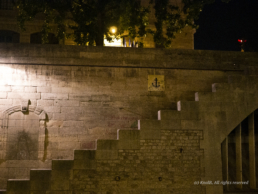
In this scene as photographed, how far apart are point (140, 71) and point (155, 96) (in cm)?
115

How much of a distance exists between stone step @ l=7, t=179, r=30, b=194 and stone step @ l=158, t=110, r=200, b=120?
4860 millimetres

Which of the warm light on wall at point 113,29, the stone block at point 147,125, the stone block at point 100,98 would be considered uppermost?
the warm light on wall at point 113,29

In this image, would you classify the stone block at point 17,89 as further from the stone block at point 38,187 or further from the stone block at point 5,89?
the stone block at point 38,187

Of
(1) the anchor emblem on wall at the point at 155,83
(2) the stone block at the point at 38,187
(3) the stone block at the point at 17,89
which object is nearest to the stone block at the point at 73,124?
(3) the stone block at the point at 17,89

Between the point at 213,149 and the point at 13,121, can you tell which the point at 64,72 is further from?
the point at 213,149

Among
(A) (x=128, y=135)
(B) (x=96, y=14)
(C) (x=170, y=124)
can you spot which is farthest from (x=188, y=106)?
(B) (x=96, y=14)

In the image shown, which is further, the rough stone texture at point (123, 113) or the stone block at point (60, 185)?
the rough stone texture at point (123, 113)

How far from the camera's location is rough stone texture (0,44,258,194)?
9.13m

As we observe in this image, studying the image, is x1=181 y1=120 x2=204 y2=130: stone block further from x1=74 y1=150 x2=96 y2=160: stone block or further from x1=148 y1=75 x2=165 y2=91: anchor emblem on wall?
x1=74 y1=150 x2=96 y2=160: stone block

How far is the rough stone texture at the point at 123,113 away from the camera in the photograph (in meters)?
9.13

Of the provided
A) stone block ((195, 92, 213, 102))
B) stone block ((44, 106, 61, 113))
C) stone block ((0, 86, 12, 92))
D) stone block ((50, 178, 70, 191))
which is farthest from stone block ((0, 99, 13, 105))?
stone block ((195, 92, 213, 102))

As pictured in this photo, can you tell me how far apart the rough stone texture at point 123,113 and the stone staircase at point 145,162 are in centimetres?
3

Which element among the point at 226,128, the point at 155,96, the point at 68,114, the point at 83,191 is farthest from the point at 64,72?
the point at 226,128

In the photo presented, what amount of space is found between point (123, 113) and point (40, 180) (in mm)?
3780
